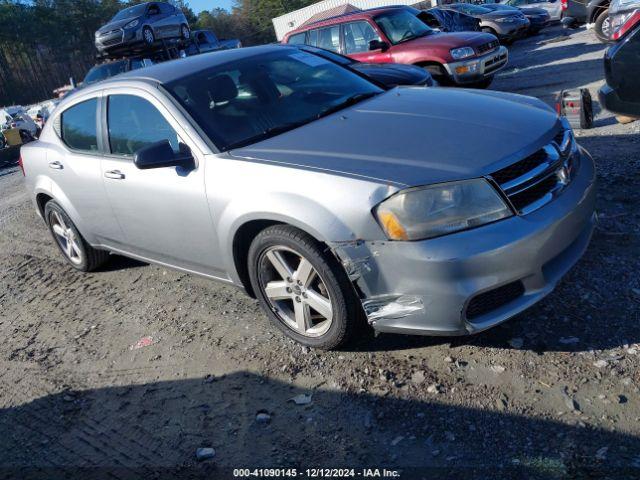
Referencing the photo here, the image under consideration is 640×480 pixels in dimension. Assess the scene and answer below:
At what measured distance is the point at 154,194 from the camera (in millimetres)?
3883

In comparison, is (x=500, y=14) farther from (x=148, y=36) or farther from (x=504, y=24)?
(x=148, y=36)

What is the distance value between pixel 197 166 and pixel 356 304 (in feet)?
4.27

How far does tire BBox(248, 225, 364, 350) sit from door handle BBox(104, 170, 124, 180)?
1307 mm

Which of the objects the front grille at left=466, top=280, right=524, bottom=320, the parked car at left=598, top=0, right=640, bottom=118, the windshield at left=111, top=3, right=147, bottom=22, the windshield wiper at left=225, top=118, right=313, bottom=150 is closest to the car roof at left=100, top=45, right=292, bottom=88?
the windshield wiper at left=225, top=118, right=313, bottom=150

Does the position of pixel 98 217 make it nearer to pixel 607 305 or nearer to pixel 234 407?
pixel 234 407

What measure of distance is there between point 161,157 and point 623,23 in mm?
6274

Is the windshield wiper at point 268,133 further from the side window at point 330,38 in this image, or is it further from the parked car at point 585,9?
the parked car at point 585,9

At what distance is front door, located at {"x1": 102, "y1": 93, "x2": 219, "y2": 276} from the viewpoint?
3.66m

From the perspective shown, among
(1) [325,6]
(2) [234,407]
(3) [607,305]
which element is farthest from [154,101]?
(1) [325,6]

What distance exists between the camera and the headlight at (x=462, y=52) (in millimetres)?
9484

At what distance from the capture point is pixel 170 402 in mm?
3316

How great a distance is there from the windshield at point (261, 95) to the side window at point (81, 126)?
94 centimetres

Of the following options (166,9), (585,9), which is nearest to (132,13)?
(166,9)

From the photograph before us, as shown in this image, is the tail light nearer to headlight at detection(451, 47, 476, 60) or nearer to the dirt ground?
headlight at detection(451, 47, 476, 60)
